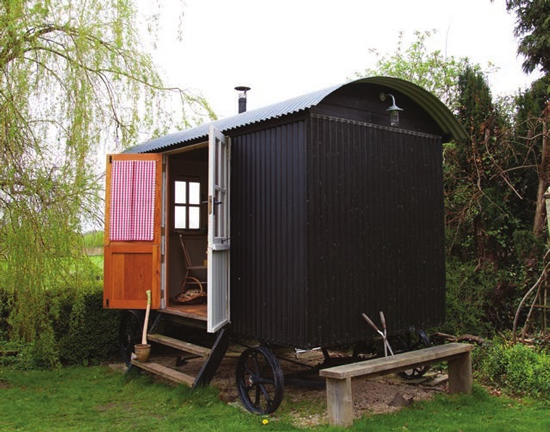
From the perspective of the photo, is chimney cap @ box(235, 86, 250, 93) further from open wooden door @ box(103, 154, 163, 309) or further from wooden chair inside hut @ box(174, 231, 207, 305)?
wooden chair inside hut @ box(174, 231, 207, 305)

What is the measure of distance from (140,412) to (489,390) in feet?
12.0

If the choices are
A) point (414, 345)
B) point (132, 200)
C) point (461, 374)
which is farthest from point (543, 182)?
point (132, 200)

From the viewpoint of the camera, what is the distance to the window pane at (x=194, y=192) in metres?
7.87

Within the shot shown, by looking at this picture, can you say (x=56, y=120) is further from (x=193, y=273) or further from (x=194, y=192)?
(x=193, y=273)

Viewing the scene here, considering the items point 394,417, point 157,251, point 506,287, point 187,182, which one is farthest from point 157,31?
point 506,287

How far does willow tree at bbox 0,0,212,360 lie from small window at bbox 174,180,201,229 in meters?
1.08

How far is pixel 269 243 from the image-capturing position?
199 inches

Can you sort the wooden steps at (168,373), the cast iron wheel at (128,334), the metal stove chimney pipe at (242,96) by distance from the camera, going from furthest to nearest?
the metal stove chimney pipe at (242,96), the cast iron wheel at (128,334), the wooden steps at (168,373)

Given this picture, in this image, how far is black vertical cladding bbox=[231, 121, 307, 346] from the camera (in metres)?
4.73

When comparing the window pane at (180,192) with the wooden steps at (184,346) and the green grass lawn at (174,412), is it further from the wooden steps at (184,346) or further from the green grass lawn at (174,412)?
the green grass lawn at (174,412)

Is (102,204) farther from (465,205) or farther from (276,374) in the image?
(465,205)

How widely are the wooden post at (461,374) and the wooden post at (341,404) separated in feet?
5.10

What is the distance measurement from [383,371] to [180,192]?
14.0 feet

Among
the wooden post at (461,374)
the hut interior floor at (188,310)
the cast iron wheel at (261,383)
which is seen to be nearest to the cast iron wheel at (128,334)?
the hut interior floor at (188,310)
